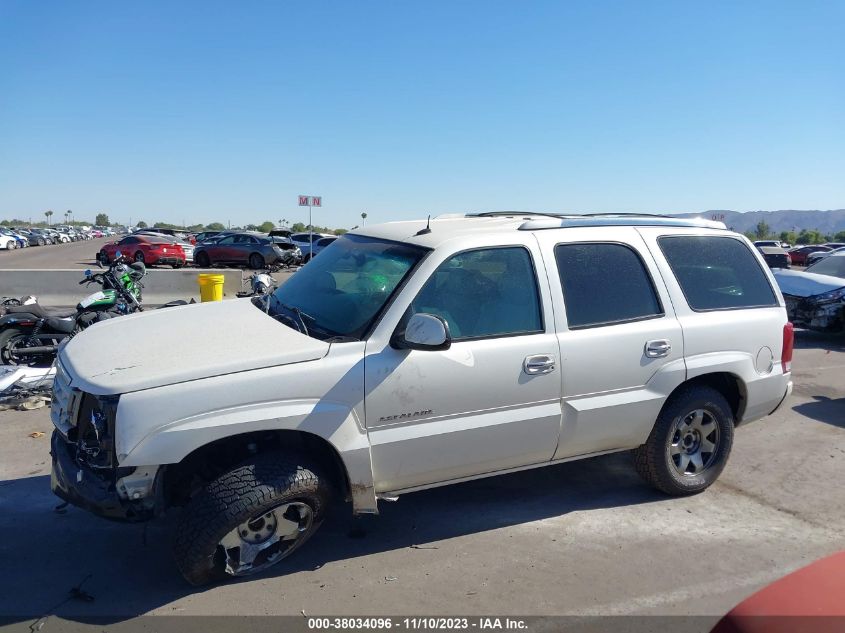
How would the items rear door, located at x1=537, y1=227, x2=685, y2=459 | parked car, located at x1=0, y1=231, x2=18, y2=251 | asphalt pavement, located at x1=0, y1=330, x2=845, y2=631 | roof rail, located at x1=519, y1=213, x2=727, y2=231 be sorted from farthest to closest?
parked car, located at x1=0, y1=231, x2=18, y2=251 < roof rail, located at x1=519, y1=213, x2=727, y2=231 < rear door, located at x1=537, y1=227, x2=685, y2=459 < asphalt pavement, located at x1=0, y1=330, x2=845, y2=631

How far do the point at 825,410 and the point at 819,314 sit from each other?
14.5ft

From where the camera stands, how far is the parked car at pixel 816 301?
10734 mm

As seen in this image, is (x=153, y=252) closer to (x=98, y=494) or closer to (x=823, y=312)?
(x=823, y=312)

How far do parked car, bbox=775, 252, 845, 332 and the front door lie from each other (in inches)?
339

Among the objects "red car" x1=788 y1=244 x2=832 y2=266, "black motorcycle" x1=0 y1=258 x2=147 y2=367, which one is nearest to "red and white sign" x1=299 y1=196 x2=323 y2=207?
"black motorcycle" x1=0 y1=258 x2=147 y2=367

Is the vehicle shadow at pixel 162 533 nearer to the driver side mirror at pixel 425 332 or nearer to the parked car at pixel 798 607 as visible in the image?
the driver side mirror at pixel 425 332

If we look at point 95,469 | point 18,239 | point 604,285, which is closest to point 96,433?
point 95,469

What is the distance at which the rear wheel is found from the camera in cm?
2840

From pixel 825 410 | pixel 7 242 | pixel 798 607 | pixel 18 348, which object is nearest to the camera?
pixel 798 607

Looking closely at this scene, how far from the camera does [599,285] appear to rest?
4328 mm

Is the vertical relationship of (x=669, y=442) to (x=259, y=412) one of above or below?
below

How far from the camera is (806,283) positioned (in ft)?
37.2

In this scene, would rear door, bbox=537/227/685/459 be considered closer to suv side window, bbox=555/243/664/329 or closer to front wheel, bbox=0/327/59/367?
suv side window, bbox=555/243/664/329

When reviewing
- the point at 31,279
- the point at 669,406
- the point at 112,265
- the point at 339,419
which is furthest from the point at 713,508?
the point at 31,279
